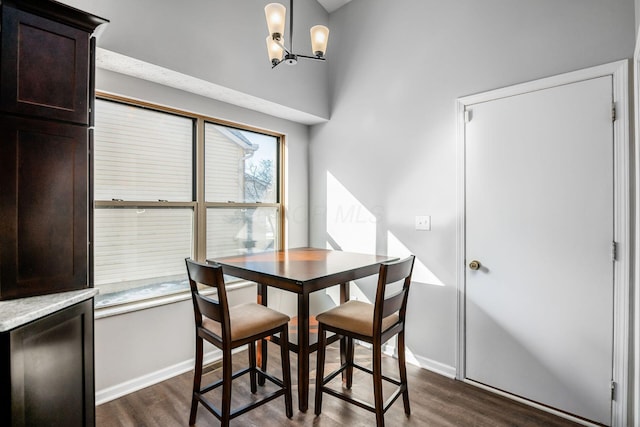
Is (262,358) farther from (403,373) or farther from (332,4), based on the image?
(332,4)

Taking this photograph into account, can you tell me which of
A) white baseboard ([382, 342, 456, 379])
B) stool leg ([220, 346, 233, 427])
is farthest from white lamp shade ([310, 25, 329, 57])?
white baseboard ([382, 342, 456, 379])

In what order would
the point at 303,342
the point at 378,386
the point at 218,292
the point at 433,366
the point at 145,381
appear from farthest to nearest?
the point at 433,366 → the point at 145,381 → the point at 303,342 → the point at 378,386 → the point at 218,292

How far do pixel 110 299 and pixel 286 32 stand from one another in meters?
2.74

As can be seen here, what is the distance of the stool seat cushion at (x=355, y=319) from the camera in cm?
196

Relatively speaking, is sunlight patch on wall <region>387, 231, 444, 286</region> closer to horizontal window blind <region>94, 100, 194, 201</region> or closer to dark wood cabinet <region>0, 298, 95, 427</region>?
horizontal window blind <region>94, 100, 194, 201</region>

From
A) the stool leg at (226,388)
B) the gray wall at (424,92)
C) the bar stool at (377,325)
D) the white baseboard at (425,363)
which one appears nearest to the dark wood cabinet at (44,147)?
the stool leg at (226,388)

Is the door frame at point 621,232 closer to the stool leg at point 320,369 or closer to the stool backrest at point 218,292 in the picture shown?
the stool leg at point 320,369

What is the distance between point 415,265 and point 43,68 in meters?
2.73

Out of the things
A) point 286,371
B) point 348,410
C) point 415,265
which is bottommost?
point 348,410

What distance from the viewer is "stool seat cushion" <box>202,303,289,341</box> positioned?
1913mm

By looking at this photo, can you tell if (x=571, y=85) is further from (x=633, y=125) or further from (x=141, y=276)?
(x=141, y=276)

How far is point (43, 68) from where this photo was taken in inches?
60.5

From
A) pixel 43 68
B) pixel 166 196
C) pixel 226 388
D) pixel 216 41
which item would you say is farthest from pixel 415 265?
pixel 43 68

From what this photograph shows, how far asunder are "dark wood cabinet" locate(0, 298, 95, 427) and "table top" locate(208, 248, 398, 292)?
85 cm
